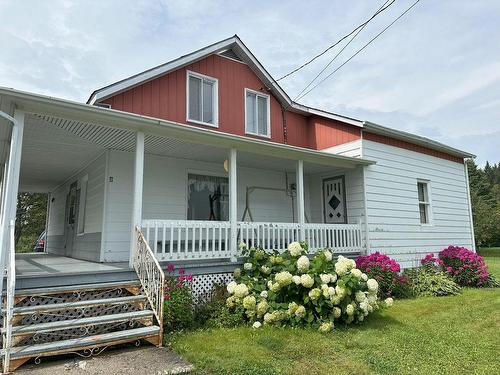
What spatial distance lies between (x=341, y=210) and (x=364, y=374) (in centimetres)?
672

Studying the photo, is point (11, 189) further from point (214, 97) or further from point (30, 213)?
point (30, 213)

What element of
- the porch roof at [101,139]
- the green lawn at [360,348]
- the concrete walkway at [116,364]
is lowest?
the green lawn at [360,348]

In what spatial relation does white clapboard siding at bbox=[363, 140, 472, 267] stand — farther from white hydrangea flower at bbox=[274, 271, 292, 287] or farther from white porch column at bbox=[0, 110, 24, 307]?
white porch column at bbox=[0, 110, 24, 307]

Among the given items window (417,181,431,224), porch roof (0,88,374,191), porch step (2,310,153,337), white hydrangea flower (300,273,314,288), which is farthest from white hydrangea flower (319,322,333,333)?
window (417,181,431,224)

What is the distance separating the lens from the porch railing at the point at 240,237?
21.5 feet

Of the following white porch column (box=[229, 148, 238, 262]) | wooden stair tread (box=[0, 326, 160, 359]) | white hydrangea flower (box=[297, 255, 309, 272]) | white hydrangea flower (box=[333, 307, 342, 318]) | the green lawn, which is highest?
white porch column (box=[229, 148, 238, 262])

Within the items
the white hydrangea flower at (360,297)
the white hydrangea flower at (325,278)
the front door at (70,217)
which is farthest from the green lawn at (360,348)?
the front door at (70,217)

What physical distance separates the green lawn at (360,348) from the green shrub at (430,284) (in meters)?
2.55

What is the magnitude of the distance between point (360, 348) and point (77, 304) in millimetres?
3933

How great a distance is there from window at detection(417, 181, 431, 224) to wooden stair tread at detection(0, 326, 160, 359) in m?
9.90

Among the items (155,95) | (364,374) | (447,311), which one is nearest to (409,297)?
(447,311)

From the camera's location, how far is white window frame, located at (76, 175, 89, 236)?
9398 millimetres

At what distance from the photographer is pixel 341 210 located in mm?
10352

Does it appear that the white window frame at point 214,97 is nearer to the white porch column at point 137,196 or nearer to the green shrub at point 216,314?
the white porch column at point 137,196
